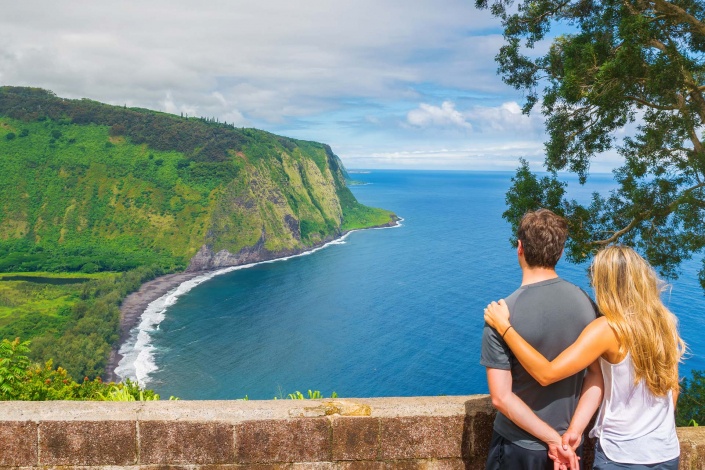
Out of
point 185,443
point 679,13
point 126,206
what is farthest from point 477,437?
point 126,206

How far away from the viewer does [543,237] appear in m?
3.36

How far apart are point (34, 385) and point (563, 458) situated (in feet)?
19.7

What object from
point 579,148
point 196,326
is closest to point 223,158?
point 196,326

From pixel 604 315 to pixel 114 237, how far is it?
506ft

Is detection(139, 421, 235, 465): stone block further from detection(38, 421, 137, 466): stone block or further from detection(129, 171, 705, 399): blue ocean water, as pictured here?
detection(129, 171, 705, 399): blue ocean water

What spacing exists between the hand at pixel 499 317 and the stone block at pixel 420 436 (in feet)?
4.76

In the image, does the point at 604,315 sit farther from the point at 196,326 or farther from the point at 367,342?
the point at 196,326

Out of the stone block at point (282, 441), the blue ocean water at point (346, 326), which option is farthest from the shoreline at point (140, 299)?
the stone block at point (282, 441)

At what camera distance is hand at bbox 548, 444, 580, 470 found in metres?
3.28

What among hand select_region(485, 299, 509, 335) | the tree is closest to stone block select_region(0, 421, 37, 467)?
hand select_region(485, 299, 509, 335)

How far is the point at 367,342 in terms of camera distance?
72.4 metres

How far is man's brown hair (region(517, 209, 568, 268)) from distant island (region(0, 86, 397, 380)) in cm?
9268

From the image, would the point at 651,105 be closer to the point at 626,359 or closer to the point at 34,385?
the point at 626,359

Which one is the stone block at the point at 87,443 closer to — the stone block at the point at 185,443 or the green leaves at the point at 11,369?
the stone block at the point at 185,443
